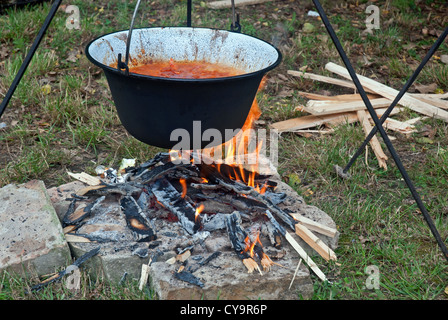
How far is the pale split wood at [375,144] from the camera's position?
12.3 feet

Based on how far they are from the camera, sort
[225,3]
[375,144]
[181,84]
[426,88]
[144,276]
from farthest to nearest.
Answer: [225,3], [426,88], [375,144], [144,276], [181,84]

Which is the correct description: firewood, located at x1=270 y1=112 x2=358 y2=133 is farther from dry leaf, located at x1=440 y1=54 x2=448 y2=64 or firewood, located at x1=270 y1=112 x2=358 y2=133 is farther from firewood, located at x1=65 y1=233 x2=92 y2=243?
firewood, located at x1=65 y1=233 x2=92 y2=243

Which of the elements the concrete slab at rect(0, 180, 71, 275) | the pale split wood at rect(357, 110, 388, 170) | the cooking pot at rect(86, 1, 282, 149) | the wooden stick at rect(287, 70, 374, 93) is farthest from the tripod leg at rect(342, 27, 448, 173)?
the concrete slab at rect(0, 180, 71, 275)

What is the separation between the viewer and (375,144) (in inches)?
153

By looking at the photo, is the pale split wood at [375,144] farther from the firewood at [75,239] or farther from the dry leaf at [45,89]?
the dry leaf at [45,89]

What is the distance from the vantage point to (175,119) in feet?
7.71

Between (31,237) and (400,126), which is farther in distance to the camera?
(400,126)

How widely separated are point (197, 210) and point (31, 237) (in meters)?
0.91

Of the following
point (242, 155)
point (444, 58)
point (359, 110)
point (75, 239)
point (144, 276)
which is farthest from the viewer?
point (444, 58)

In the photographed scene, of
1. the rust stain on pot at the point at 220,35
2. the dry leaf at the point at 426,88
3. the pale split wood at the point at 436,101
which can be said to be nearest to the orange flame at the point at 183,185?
the rust stain on pot at the point at 220,35

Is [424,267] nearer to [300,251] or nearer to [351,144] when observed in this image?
[300,251]

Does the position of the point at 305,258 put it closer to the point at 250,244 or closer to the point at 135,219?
the point at 250,244

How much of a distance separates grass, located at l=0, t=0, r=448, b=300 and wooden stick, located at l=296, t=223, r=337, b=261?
5 cm

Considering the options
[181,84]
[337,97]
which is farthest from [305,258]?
[337,97]
